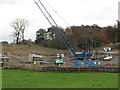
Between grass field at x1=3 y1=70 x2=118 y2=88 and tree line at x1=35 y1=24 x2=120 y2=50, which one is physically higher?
tree line at x1=35 y1=24 x2=120 y2=50

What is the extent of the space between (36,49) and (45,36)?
36.7 meters

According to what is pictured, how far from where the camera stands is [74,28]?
10438 centimetres

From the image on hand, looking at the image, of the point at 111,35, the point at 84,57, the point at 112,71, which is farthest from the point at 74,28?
the point at 112,71

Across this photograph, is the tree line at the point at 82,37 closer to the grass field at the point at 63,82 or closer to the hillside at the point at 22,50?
the hillside at the point at 22,50

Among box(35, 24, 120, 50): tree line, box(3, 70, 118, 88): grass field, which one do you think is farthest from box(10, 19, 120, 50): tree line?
box(3, 70, 118, 88): grass field

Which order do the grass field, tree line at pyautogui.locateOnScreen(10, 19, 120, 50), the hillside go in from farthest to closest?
tree line at pyautogui.locateOnScreen(10, 19, 120, 50) → the hillside → the grass field

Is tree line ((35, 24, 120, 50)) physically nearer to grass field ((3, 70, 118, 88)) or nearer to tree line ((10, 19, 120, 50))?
tree line ((10, 19, 120, 50))

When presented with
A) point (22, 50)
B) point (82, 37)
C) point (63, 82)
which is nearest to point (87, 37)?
point (82, 37)

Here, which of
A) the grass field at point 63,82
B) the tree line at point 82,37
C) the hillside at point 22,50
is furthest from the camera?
the tree line at point 82,37

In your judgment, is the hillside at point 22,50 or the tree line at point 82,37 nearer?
the hillside at point 22,50

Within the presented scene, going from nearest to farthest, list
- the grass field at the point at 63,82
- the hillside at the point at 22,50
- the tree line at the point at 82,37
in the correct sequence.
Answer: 1. the grass field at the point at 63,82
2. the hillside at the point at 22,50
3. the tree line at the point at 82,37

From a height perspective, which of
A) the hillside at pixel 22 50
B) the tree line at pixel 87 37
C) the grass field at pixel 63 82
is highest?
the tree line at pixel 87 37

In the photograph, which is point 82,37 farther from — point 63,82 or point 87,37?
point 63,82

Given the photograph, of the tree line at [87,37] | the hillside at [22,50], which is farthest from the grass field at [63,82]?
the tree line at [87,37]
